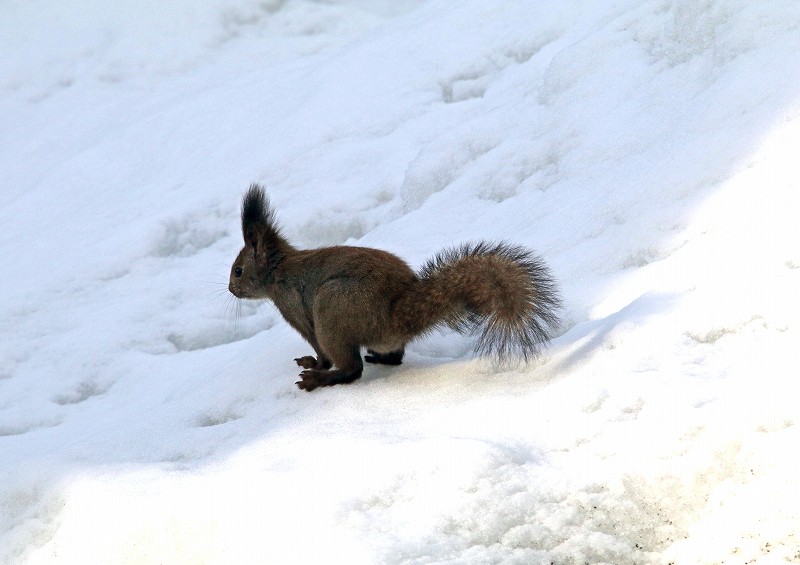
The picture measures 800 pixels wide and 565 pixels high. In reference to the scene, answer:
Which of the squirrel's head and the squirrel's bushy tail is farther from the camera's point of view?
the squirrel's head

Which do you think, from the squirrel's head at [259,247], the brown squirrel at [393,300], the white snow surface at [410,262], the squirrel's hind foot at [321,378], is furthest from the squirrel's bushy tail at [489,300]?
the squirrel's head at [259,247]

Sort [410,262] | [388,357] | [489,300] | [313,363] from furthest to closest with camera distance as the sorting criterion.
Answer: [410,262]
[313,363]
[388,357]
[489,300]

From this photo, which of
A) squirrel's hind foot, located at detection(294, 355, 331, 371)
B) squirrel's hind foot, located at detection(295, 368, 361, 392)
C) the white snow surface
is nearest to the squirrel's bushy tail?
the white snow surface

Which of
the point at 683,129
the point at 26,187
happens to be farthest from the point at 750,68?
the point at 26,187

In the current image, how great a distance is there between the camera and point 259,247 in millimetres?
5434

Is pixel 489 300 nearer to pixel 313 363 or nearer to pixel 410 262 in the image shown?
pixel 313 363

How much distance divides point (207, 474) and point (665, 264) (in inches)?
100

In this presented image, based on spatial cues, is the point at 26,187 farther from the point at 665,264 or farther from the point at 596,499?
the point at 596,499

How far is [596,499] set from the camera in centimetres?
318

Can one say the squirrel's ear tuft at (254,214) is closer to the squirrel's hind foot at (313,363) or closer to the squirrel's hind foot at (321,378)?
the squirrel's hind foot at (313,363)

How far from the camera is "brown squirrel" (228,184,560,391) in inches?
171

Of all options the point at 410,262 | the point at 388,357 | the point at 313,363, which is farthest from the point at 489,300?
the point at 410,262

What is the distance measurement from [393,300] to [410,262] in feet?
5.55

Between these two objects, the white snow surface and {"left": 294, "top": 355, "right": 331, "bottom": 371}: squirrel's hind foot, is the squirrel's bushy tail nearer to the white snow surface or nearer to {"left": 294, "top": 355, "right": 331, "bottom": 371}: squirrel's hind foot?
the white snow surface
